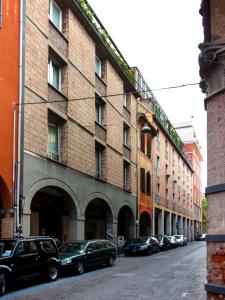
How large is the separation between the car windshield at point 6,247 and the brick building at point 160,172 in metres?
22.2

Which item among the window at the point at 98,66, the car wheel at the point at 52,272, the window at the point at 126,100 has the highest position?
the window at the point at 98,66

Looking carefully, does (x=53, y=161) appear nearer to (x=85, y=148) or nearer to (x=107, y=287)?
(x=85, y=148)

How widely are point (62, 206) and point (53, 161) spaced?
15.3ft

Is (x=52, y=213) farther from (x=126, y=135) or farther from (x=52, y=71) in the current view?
(x=126, y=135)

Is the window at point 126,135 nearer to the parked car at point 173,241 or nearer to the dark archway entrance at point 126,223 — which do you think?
the dark archway entrance at point 126,223

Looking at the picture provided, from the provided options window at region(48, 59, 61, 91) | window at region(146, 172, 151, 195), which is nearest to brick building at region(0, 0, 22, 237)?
window at region(48, 59, 61, 91)

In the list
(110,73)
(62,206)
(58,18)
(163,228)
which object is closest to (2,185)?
(62,206)

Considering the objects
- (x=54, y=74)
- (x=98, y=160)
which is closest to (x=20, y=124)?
(x=54, y=74)

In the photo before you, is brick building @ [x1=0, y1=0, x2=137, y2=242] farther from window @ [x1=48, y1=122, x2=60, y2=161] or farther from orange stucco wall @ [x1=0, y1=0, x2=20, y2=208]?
orange stucco wall @ [x1=0, y1=0, x2=20, y2=208]

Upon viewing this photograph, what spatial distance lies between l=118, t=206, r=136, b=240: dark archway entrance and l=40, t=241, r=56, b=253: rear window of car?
63.5ft

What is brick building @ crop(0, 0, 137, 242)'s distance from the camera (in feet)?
68.7

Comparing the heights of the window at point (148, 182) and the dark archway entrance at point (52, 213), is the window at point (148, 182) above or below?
above

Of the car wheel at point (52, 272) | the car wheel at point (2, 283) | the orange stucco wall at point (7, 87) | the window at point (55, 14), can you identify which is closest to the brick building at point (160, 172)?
the window at point (55, 14)

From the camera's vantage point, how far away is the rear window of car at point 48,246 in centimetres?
1653
